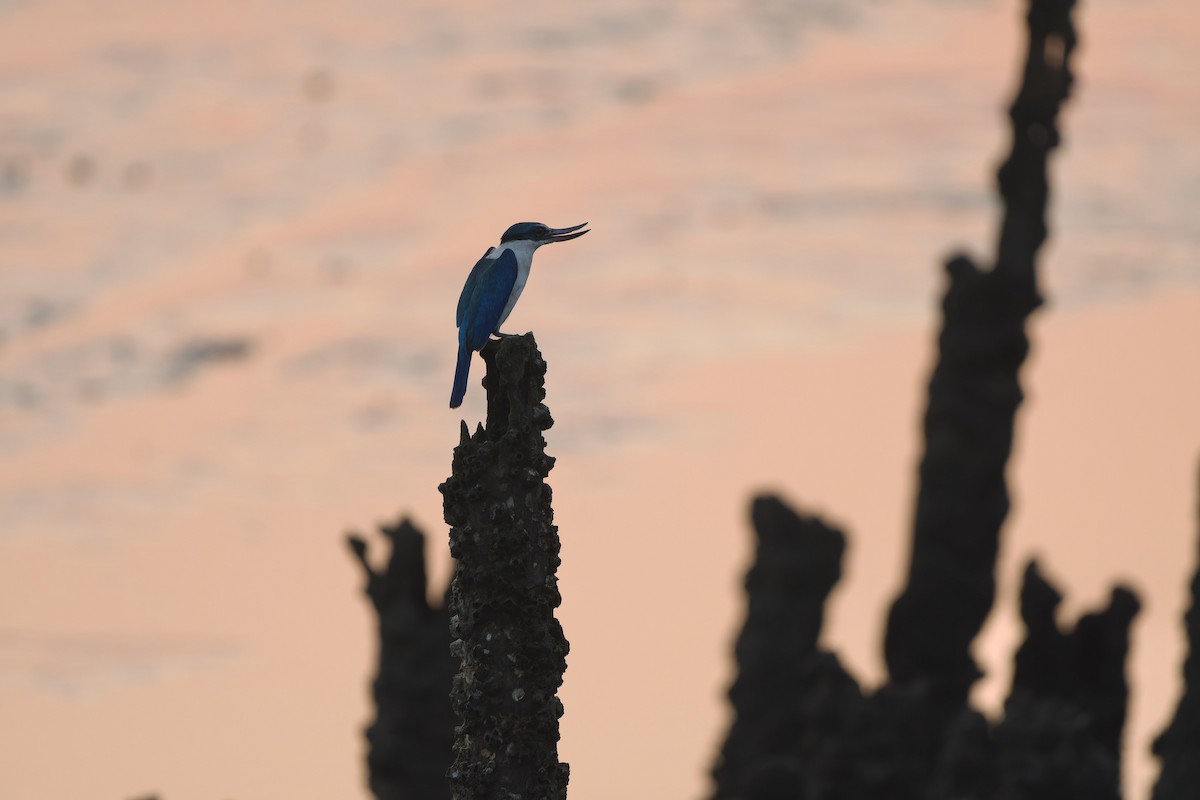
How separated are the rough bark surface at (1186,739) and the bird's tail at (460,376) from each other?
50.4ft

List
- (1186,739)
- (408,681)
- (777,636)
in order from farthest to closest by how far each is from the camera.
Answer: (777,636) → (408,681) → (1186,739)

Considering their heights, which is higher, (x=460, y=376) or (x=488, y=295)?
(x=488, y=295)

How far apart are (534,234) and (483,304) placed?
126 cm

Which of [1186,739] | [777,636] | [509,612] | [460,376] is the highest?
[777,636]

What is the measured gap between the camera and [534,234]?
1678 cm

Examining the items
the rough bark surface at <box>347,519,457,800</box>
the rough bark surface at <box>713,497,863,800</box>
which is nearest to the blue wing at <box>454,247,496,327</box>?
the rough bark surface at <box>347,519,457,800</box>

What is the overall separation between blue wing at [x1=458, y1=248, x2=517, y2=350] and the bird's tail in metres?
0.06

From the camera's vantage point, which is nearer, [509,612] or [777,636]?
[509,612]

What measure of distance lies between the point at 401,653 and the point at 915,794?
773 cm

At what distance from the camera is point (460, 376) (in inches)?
616

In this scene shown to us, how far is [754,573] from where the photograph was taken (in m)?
34.6

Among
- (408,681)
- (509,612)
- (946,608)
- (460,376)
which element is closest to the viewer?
(460,376)

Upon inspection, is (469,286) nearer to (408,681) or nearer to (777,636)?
(408,681)

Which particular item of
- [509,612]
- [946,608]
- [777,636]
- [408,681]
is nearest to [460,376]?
[509,612]
